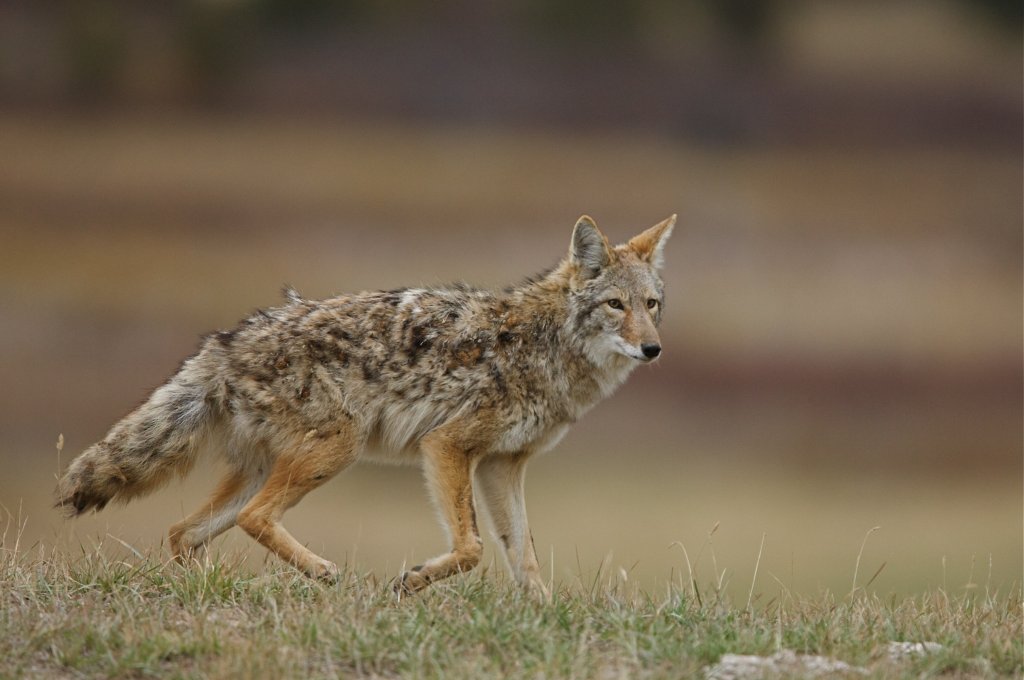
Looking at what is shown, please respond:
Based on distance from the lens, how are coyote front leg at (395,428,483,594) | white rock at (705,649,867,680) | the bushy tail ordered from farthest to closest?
1. the bushy tail
2. coyote front leg at (395,428,483,594)
3. white rock at (705,649,867,680)

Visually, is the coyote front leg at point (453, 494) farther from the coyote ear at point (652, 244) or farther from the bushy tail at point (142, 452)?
the coyote ear at point (652, 244)

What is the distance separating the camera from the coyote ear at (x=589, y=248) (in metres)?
8.34

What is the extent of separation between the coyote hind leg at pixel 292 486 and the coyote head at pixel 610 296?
5.59ft

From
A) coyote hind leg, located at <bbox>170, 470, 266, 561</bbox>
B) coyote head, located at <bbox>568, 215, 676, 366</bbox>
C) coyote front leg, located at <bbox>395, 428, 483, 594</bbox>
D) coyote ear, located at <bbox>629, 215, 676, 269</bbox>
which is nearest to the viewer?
coyote front leg, located at <bbox>395, 428, 483, 594</bbox>

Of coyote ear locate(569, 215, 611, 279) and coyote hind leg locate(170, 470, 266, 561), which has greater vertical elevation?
coyote ear locate(569, 215, 611, 279)

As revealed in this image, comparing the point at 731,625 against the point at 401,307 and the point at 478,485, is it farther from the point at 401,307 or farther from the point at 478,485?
the point at 401,307

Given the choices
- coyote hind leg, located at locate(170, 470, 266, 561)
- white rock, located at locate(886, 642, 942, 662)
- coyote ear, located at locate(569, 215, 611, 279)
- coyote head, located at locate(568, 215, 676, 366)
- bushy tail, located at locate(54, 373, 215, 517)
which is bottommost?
white rock, located at locate(886, 642, 942, 662)

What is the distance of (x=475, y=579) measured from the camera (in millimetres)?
6754

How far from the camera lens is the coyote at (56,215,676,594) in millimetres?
7457

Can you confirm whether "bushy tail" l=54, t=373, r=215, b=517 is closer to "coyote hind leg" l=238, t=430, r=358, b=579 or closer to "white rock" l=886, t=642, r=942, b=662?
"coyote hind leg" l=238, t=430, r=358, b=579

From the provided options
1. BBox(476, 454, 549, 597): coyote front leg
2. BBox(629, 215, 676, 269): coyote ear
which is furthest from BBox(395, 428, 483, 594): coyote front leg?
BBox(629, 215, 676, 269): coyote ear

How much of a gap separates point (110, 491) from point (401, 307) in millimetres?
2015

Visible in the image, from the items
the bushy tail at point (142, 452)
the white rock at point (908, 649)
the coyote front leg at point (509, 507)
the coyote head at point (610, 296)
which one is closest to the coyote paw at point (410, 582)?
the coyote front leg at point (509, 507)

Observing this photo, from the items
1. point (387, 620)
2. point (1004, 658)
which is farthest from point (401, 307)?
point (1004, 658)
